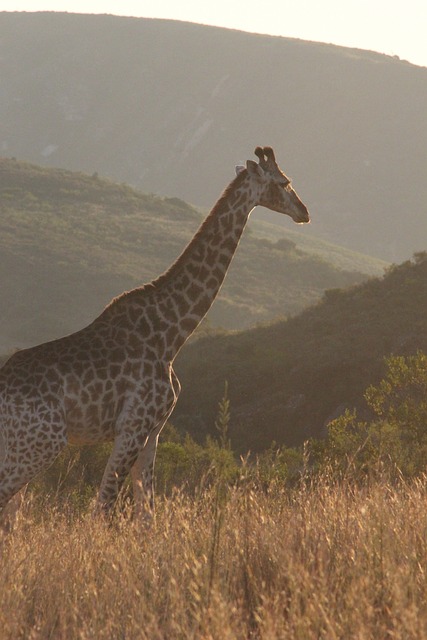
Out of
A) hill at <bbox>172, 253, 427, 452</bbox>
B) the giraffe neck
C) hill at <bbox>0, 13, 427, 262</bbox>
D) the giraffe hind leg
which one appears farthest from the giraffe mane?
hill at <bbox>0, 13, 427, 262</bbox>

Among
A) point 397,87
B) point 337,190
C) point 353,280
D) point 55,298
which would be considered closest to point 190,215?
point 353,280

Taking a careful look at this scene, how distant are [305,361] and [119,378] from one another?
2212 cm

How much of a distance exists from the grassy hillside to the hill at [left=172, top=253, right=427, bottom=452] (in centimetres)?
3133

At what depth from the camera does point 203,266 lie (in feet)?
28.1

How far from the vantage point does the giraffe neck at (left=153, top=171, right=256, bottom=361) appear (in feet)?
27.4

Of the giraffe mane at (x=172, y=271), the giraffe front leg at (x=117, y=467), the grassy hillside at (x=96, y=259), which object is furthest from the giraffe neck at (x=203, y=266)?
→ the grassy hillside at (x=96, y=259)

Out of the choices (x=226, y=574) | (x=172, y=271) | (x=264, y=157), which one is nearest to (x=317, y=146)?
(x=264, y=157)

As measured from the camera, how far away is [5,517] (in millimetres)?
7402

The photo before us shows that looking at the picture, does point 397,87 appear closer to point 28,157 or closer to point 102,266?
point 28,157

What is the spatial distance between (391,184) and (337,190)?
8597 millimetres

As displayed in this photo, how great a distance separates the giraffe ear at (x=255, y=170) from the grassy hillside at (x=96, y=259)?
55.7m

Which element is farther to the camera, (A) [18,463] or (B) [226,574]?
(A) [18,463]

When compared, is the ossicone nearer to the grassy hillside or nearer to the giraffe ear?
the giraffe ear

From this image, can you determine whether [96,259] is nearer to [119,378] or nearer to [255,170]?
[255,170]
